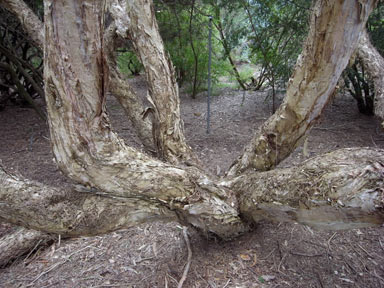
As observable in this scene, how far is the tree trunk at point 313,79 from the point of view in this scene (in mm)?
1474

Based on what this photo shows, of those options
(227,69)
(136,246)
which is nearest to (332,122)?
(227,69)

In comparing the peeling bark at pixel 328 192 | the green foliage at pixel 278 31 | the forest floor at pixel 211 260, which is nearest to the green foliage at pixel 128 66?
the green foliage at pixel 278 31

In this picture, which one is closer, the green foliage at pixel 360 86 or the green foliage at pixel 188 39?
the green foliage at pixel 360 86

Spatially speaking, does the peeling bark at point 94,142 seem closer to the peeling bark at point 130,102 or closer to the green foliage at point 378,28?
the peeling bark at point 130,102

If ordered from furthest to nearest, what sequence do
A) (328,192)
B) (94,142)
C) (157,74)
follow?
(157,74) → (94,142) → (328,192)

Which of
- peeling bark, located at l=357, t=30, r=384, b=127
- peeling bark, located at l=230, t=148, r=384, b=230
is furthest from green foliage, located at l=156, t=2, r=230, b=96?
peeling bark, located at l=230, t=148, r=384, b=230

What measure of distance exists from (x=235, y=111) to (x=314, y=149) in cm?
231

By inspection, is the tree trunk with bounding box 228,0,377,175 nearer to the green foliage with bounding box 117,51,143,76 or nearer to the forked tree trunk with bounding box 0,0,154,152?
the forked tree trunk with bounding box 0,0,154,152

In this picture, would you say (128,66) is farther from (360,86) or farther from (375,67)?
(375,67)

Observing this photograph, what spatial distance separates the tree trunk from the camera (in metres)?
1.47

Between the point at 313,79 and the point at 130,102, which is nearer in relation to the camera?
the point at 313,79

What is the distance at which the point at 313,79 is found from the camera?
1.74 meters

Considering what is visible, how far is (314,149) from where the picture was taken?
404 cm

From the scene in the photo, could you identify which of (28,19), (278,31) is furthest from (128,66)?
(28,19)
